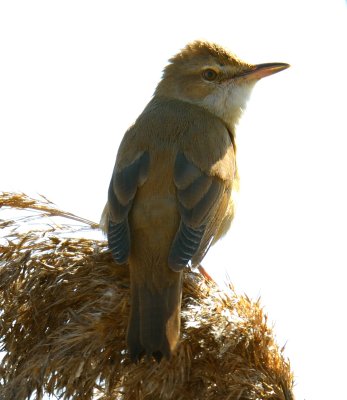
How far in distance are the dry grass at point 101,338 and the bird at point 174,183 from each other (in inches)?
4.3

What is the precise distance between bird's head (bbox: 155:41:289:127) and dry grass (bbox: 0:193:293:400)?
84.8 inches

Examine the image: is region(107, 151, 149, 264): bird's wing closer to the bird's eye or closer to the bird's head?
the bird's head

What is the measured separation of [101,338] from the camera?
3348mm

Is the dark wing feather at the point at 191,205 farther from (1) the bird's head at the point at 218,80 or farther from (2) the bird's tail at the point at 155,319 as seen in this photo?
(1) the bird's head at the point at 218,80

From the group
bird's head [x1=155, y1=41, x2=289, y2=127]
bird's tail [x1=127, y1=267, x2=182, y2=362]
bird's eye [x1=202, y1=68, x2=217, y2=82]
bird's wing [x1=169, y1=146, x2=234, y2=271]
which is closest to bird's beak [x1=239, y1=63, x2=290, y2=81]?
bird's head [x1=155, y1=41, x2=289, y2=127]

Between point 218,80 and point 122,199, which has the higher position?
point 218,80

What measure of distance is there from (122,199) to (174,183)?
0.32m

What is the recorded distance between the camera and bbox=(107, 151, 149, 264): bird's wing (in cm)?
411

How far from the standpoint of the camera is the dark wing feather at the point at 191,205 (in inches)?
165

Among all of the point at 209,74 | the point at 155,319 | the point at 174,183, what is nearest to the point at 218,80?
the point at 209,74

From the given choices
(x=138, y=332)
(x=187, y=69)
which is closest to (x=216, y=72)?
(x=187, y=69)

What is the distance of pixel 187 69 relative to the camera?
19.7ft

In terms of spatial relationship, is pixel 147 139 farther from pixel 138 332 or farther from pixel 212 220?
pixel 138 332

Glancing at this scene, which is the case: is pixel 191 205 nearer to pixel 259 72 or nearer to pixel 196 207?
pixel 196 207
